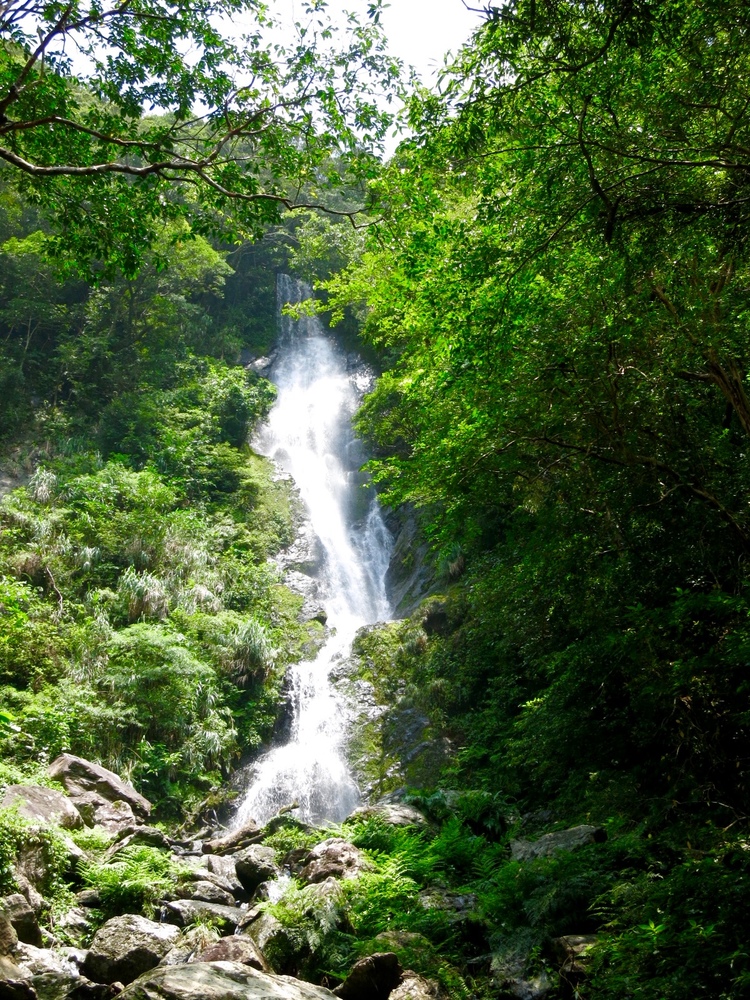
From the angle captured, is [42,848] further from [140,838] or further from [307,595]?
[307,595]

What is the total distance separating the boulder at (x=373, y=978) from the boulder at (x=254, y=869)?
4036mm

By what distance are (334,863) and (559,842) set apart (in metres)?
2.84

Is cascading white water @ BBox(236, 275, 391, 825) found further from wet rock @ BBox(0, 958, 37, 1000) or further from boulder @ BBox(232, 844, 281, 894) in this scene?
wet rock @ BBox(0, 958, 37, 1000)

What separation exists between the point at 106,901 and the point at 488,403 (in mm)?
6705

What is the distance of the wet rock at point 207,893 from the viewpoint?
7.96m

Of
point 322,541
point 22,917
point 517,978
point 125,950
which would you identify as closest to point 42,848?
point 22,917

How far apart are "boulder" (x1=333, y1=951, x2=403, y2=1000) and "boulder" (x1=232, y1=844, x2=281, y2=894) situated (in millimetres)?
4036

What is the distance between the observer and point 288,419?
27891 millimetres

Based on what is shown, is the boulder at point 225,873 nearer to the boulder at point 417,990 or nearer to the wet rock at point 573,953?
the boulder at point 417,990

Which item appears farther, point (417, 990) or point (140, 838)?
point (140, 838)

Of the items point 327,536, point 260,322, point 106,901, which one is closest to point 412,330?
point 106,901

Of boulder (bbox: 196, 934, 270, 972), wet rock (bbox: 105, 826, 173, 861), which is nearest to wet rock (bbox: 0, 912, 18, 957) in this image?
boulder (bbox: 196, 934, 270, 972)

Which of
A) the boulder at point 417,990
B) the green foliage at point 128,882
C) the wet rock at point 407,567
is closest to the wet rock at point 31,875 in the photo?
the green foliage at point 128,882

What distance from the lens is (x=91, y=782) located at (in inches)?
408
